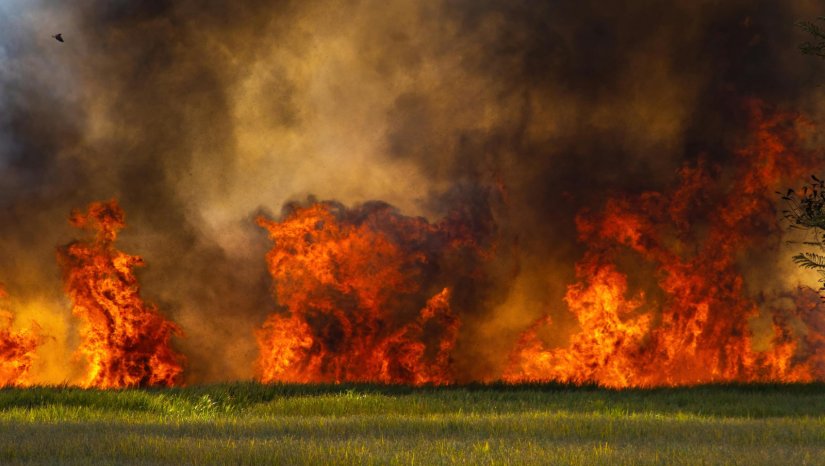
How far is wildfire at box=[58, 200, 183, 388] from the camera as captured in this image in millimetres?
23578

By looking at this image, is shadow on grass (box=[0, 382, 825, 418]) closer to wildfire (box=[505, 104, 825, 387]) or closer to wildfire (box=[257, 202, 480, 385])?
wildfire (box=[505, 104, 825, 387])

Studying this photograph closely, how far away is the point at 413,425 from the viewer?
50.5 ft

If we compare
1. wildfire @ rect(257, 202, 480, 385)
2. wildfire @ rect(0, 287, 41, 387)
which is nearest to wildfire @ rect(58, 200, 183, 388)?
wildfire @ rect(0, 287, 41, 387)

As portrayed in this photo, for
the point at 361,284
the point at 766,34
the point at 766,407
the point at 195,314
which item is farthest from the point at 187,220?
the point at 766,34

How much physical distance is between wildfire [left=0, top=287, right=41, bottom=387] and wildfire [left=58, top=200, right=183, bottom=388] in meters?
1.30

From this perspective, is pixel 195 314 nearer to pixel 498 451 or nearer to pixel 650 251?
pixel 650 251

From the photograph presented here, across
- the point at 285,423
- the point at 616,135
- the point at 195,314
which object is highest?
the point at 616,135

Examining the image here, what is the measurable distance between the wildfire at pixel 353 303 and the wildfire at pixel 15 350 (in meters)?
5.31

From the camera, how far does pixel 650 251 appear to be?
2625 centimetres

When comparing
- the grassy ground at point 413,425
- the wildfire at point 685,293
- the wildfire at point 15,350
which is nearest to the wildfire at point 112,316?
the wildfire at point 15,350

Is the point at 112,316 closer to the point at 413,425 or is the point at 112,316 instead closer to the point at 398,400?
the point at 398,400

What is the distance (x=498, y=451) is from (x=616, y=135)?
17125 mm

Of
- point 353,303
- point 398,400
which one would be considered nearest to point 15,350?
point 353,303

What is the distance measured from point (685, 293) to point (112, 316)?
45.6ft
